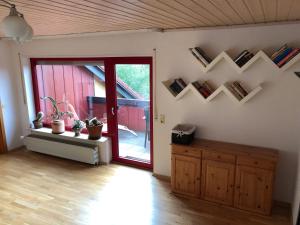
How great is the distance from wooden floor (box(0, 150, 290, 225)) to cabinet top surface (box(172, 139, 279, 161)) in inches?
30.4

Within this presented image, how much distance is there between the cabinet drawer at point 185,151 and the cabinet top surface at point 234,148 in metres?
0.04

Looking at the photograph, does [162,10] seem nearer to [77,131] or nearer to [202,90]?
[202,90]

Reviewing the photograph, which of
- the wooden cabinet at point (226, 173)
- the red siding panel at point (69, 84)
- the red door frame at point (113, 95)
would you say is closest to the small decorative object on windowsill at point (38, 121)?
the red siding panel at point (69, 84)

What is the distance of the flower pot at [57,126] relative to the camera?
4.72 meters

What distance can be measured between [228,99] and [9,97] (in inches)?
170

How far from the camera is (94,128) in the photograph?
4316mm

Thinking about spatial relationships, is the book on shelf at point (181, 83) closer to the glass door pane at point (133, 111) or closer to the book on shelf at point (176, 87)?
the book on shelf at point (176, 87)

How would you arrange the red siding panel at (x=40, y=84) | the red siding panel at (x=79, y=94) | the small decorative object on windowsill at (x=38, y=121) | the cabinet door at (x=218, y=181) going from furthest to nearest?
the red siding panel at (x=40, y=84) → the small decorative object on windowsill at (x=38, y=121) → the red siding panel at (x=79, y=94) → the cabinet door at (x=218, y=181)

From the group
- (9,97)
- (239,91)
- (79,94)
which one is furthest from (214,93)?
(9,97)

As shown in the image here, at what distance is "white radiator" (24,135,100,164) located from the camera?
432 cm

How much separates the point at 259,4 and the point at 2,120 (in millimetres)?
4981

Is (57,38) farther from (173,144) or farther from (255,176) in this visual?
(255,176)

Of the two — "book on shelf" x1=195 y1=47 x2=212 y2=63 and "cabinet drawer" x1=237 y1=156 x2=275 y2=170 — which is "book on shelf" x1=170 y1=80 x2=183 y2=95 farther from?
"cabinet drawer" x1=237 y1=156 x2=275 y2=170

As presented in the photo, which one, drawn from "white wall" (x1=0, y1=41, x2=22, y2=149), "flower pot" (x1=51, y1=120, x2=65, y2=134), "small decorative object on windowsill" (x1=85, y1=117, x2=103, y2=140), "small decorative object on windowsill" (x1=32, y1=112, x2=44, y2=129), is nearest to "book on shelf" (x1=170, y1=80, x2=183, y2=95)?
"small decorative object on windowsill" (x1=85, y1=117, x2=103, y2=140)
